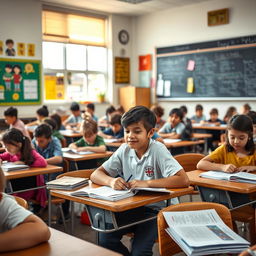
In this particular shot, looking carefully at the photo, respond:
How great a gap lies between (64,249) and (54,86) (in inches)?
299

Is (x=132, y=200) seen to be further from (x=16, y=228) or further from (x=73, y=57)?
(x=73, y=57)

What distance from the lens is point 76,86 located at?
9.15 metres

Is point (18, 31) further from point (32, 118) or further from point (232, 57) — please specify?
point (232, 57)

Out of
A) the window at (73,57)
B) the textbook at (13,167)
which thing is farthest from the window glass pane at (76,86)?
the textbook at (13,167)

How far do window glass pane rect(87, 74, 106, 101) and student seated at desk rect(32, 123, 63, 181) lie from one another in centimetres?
560

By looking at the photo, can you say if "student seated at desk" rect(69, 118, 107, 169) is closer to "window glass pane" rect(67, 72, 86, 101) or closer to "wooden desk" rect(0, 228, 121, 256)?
"wooden desk" rect(0, 228, 121, 256)

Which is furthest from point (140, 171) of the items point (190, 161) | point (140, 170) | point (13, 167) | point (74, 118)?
point (74, 118)

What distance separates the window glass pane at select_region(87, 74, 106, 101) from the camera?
31.1 ft

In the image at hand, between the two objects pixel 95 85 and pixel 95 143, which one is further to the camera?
pixel 95 85

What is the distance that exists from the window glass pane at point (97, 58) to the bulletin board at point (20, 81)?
1.57 metres

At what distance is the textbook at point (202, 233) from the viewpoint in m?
1.39

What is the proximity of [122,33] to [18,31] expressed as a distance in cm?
286

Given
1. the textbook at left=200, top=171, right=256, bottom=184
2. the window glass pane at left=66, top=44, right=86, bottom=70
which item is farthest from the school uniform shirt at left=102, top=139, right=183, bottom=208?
the window glass pane at left=66, top=44, right=86, bottom=70

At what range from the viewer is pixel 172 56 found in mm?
9320
